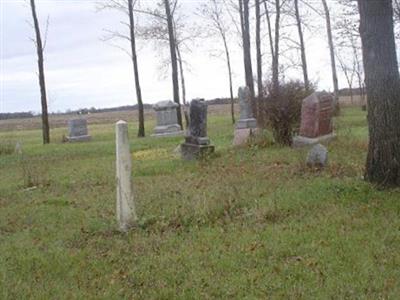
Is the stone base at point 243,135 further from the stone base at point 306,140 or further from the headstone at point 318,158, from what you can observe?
the headstone at point 318,158

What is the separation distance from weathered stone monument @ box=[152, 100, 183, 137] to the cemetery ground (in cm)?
1807

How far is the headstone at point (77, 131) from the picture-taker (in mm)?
32344

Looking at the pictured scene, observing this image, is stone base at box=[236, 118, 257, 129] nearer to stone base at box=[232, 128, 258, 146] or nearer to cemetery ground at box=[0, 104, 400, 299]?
stone base at box=[232, 128, 258, 146]

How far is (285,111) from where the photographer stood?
17.0 metres

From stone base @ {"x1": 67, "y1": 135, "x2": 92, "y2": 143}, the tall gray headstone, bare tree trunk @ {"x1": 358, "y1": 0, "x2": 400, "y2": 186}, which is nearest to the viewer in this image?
bare tree trunk @ {"x1": 358, "y1": 0, "x2": 400, "y2": 186}

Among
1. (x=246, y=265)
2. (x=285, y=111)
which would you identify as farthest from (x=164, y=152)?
(x=246, y=265)

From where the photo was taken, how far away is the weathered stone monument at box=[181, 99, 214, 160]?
16188 mm

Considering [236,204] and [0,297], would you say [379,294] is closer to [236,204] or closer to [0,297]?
[0,297]

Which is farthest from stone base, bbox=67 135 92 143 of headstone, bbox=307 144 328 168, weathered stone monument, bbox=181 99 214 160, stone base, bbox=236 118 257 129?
headstone, bbox=307 144 328 168

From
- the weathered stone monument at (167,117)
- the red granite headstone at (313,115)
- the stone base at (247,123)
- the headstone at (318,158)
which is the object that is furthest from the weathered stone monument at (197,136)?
the weathered stone monument at (167,117)

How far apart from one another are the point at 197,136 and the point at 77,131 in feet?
57.8

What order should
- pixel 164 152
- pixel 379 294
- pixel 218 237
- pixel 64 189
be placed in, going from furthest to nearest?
pixel 164 152 → pixel 64 189 → pixel 218 237 → pixel 379 294

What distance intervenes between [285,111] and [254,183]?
267 inches

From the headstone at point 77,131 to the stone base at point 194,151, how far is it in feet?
55.5
